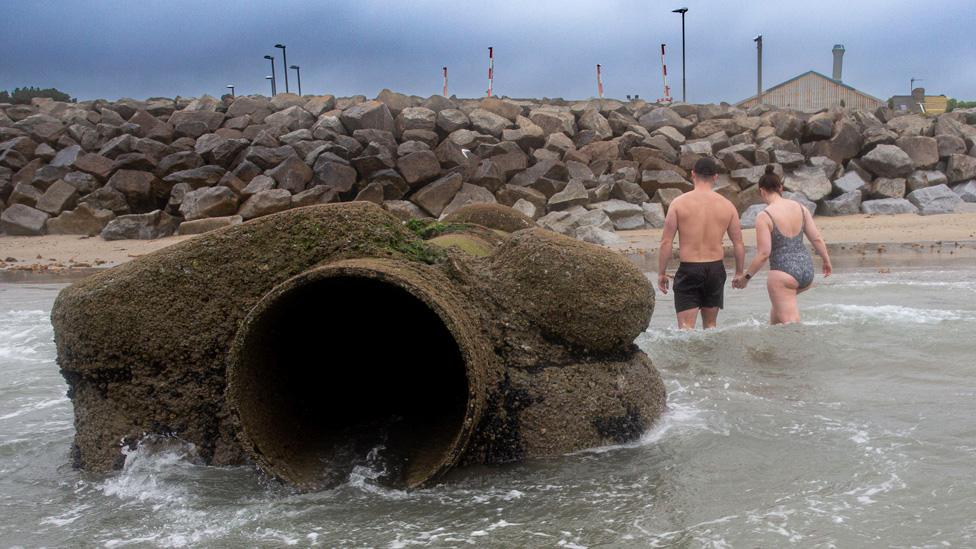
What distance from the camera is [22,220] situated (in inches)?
760

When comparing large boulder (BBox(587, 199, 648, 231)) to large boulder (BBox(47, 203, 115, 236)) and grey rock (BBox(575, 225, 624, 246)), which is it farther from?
large boulder (BBox(47, 203, 115, 236))

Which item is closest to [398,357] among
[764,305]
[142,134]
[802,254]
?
[802,254]

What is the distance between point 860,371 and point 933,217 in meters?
14.4

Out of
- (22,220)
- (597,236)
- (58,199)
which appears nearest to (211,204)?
(58,199)

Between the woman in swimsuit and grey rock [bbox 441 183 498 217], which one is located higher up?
grey rock [bbox 441 183 498 217]

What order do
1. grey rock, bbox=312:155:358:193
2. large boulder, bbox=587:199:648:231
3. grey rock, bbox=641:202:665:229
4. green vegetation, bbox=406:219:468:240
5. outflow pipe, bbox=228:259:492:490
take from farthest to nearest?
grey rock, bbox=312:155:358:193 < grey rock, bbox=641:202:665:229 < large boulder, bbox=587:199:648:231 < green vegetation, bbox=406:219:468:240 < outflow pipe, bbox=228:259:492:490

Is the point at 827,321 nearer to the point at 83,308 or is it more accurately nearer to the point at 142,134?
the point at 83,308

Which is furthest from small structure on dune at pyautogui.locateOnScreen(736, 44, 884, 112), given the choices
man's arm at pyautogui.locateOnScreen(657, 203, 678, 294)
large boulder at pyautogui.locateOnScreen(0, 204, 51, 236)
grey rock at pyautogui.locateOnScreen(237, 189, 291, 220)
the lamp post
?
man's arm at pyautogui.locateOnScreen(657, 203, 678, 294)

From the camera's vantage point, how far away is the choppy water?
3639mm

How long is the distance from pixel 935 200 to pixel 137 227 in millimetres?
17078

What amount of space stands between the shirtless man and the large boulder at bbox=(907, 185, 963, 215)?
1430 cm

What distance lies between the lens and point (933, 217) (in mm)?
18984

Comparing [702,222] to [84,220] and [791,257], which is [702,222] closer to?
[791,257]

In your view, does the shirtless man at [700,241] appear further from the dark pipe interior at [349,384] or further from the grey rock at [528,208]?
the grey rock at [528,208]
